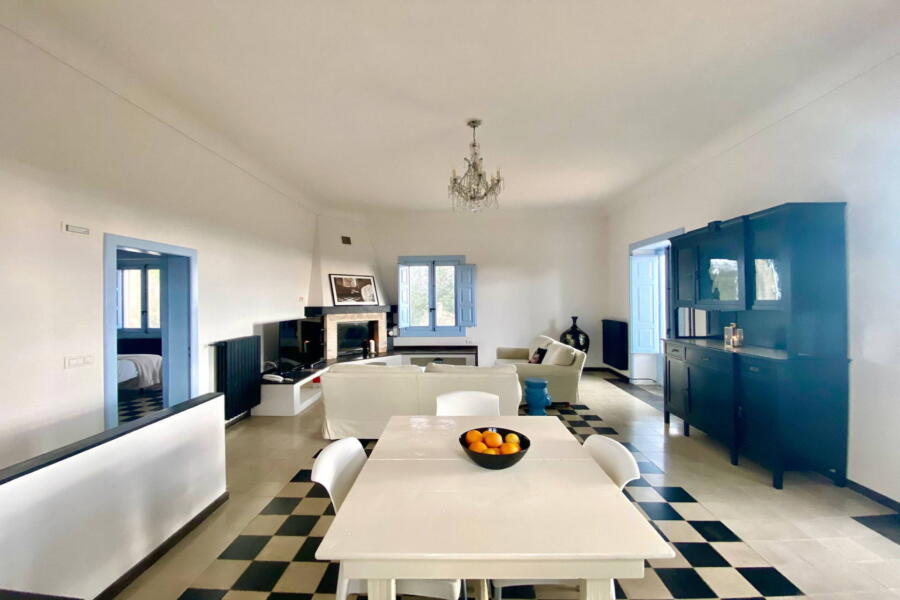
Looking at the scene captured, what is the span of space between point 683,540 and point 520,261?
5677 millimetres

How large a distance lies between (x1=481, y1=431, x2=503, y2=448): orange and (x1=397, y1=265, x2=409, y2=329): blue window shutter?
5.78m

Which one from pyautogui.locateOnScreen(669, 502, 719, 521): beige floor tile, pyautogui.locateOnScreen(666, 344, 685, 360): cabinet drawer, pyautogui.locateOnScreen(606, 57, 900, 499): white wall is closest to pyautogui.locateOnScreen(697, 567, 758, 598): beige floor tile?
pyautogui.locateOnScreen(669, 502, 719, 521): beige floor tile

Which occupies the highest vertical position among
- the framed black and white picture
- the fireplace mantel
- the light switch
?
the framed black and white picture

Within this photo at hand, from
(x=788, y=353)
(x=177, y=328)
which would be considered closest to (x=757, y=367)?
(x=788, y=353)

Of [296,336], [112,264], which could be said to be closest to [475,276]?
[296,336]

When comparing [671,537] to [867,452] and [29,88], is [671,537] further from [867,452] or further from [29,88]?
[29,88]

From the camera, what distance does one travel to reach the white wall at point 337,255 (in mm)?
6301

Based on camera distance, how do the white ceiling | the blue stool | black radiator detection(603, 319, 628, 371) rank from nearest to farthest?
the white ceiling
the blue stool
black radiator detection(603, 319, 628, 371)

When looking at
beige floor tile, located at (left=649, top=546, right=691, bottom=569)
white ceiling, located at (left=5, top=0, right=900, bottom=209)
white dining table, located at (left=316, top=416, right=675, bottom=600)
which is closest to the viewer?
white dining table, located at (left=316, top=416, right=675, bottom=600)

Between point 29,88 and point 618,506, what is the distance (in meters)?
3.70

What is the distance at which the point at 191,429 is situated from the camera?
2393 mm

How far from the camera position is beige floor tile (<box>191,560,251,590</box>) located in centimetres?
194

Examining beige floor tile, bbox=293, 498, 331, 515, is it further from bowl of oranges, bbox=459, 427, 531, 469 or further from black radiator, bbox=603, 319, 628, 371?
black radiator, bbox=603, 319, 628, 371

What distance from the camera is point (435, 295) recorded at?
742 centimetres
